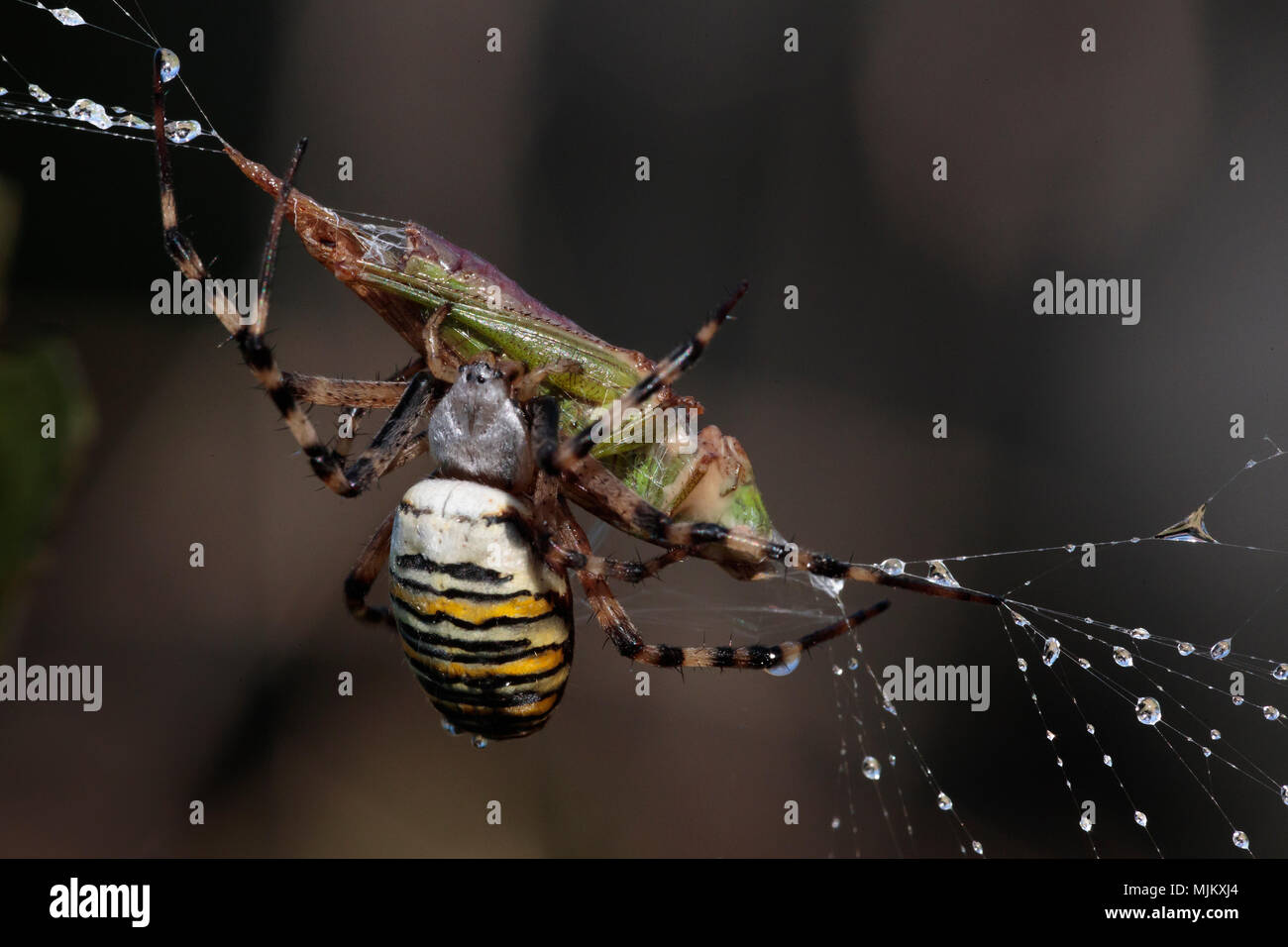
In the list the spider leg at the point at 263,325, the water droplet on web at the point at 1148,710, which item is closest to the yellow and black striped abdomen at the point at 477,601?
the spider leg at the point at 263,325

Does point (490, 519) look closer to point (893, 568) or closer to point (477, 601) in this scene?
point (477, 601)

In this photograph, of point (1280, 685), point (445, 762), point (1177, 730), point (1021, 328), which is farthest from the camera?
point (445, 762)

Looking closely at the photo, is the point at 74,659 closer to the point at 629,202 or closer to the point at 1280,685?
the point at 629,202

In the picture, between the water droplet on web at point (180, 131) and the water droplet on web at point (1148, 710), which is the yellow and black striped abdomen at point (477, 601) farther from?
the water droplet on web at point (1148, 710)

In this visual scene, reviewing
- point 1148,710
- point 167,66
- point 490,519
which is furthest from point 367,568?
point 1148,710

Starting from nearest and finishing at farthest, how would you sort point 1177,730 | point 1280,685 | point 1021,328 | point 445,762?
point 1280,685
point 1177,730
point 1021,328
point 445,762
